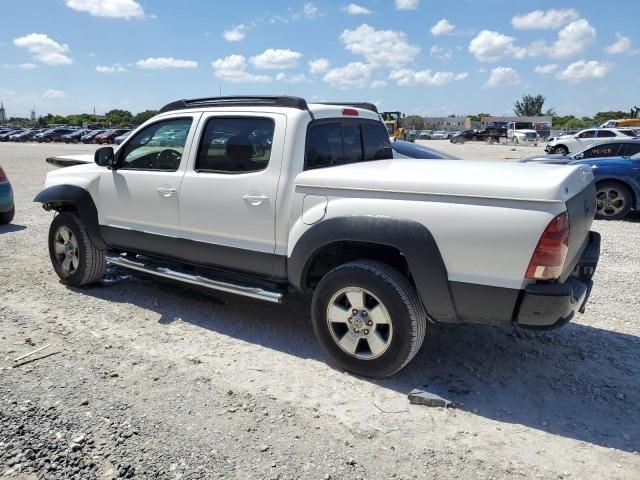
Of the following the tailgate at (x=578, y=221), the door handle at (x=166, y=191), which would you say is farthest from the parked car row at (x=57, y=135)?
the tailgate at (x=578, y=221)

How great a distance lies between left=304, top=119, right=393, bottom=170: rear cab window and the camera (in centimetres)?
401

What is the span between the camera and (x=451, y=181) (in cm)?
315

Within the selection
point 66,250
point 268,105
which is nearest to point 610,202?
point 268,105

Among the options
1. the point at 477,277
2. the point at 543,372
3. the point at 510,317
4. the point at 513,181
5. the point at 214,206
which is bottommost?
the point at 543,372

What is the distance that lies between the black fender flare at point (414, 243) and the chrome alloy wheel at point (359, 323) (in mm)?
318

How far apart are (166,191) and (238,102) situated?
0.98 m

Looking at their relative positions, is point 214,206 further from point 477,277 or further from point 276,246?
point 477,277

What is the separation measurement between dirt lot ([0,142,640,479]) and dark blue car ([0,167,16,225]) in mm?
4105

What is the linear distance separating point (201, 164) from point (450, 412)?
269 cm

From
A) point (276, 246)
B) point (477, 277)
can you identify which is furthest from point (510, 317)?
point (276, 246)

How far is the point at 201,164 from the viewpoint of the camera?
4.32 meters

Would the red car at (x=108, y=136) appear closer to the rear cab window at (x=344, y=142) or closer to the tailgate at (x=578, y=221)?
the rear cab window at (x=344, y=142)

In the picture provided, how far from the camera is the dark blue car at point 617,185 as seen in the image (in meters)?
9.41

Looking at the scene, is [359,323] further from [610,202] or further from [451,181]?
[610,202]
